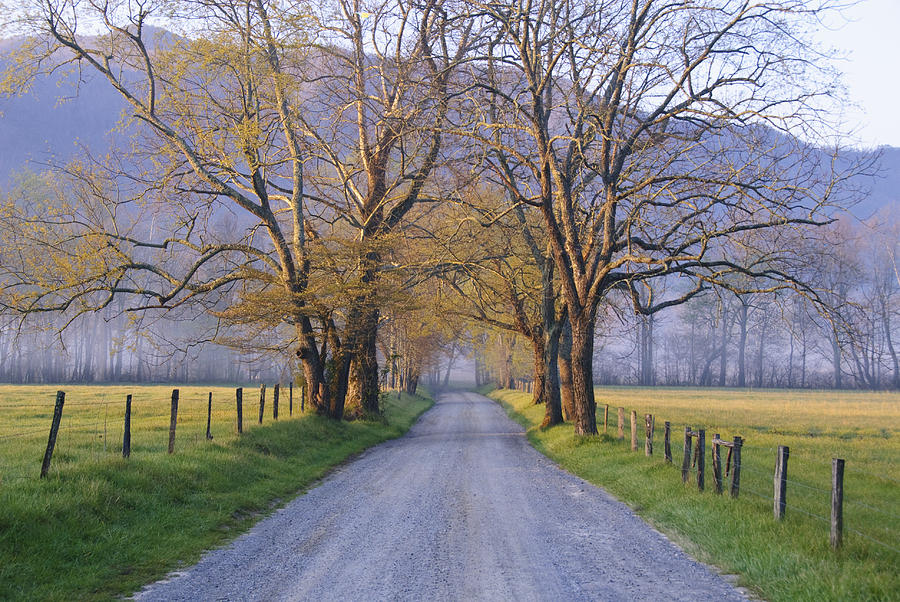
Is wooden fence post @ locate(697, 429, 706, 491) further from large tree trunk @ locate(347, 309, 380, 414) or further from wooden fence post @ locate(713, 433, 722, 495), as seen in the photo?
large tree trunk @ locate(347, 309, 380, 414)

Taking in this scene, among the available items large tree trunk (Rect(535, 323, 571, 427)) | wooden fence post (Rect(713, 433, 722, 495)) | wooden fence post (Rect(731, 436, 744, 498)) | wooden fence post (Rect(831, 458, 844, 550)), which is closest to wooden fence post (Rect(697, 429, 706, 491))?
wooden fence post (Rect(713, 433, 722, 495))

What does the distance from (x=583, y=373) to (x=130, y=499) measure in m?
13.3

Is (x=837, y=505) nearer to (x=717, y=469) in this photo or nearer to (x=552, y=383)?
→ (x=717, y=469)

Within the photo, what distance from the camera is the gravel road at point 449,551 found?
6.59 metres

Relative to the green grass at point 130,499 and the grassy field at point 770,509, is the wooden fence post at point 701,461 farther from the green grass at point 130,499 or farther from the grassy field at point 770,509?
the green grass at point 130,499

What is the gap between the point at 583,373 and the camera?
19859mm

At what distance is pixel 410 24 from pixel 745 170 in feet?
39.9

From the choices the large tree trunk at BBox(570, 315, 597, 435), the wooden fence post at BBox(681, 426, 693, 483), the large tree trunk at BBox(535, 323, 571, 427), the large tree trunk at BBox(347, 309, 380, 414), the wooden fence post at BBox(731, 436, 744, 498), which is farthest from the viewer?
the large tree trunk at BBox(347, 309, 380, 414)

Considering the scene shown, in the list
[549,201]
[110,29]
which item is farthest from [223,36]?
[549,201]

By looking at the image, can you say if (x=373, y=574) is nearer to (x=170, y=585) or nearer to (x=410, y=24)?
(x=170, y=585)

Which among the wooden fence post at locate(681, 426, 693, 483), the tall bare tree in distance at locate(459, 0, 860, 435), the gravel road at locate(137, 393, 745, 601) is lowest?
the gravel road at locate(137, 393, 745, 601)

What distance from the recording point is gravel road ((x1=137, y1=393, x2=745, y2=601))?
6586 mm

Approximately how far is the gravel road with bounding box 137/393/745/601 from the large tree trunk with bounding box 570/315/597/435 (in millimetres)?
5790

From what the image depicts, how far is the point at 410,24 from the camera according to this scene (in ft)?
73.4
